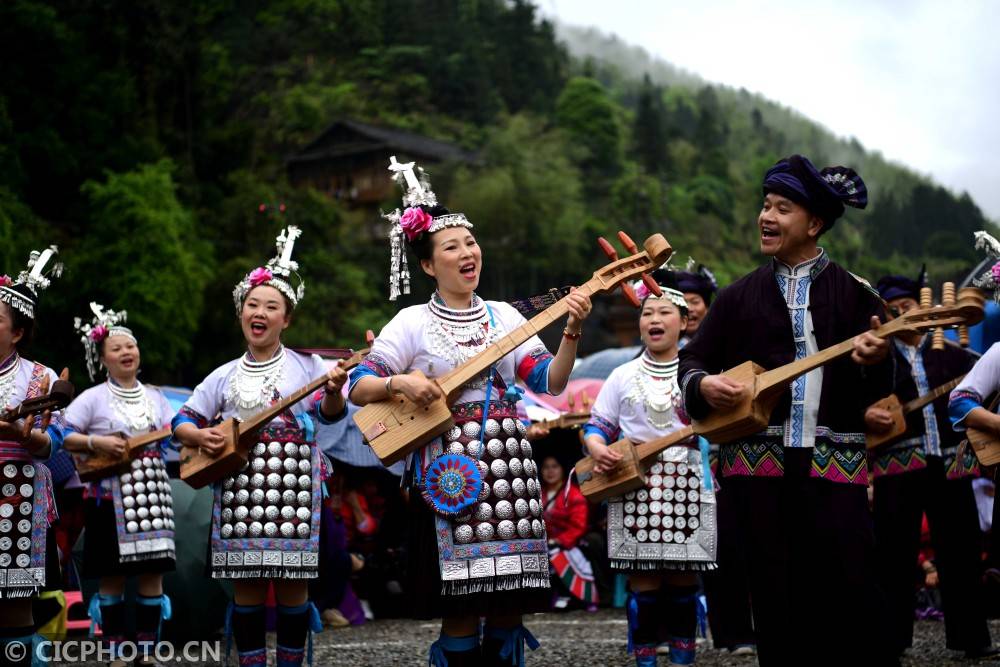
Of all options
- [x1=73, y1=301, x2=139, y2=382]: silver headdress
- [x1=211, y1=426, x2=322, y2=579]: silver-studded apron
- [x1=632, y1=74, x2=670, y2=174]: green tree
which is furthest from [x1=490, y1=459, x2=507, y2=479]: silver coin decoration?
[x1=632, y1=74, x2=670, y2=174]: green tree

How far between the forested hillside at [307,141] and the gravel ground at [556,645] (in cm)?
473

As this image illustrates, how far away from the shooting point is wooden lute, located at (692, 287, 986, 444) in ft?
13.1

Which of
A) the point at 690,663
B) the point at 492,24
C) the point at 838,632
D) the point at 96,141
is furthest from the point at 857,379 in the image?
the point at 492,24

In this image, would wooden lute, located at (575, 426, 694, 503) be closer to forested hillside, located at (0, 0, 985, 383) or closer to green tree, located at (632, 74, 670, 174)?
Result: forested hillside, located at (0, 0, 985, 383)

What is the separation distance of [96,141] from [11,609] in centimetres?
1747

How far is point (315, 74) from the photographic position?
56125mm

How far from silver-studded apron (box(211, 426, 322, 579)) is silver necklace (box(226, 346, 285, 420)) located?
153 mm

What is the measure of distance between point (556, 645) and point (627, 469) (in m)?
2.31

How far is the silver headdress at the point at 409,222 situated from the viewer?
5121 mm

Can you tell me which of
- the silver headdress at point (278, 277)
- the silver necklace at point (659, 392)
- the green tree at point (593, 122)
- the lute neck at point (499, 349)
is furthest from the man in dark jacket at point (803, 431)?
the green tree at point (593, 122)

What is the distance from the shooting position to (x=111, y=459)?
7.67 meters

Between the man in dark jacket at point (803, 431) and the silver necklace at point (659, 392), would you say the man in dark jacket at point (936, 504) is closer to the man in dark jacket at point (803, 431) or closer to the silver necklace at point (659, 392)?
the silver necklace at point (659, 392)

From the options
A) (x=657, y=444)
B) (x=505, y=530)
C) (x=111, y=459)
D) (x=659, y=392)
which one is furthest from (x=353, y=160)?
(x=505, y=530)

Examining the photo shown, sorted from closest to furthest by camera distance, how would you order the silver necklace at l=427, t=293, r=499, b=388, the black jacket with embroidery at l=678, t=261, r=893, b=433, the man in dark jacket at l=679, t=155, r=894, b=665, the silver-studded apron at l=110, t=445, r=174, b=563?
1. the man in dark jacket at l=679, t=155, r=894, b=665
2. the black jacket with embroidery at l=678, t=261, r=893, b=433
3. the silver necklace at l=427, t=293, r=499, b=388
4. the silver-studded apron at l=110, t=445, r=174, b=563
